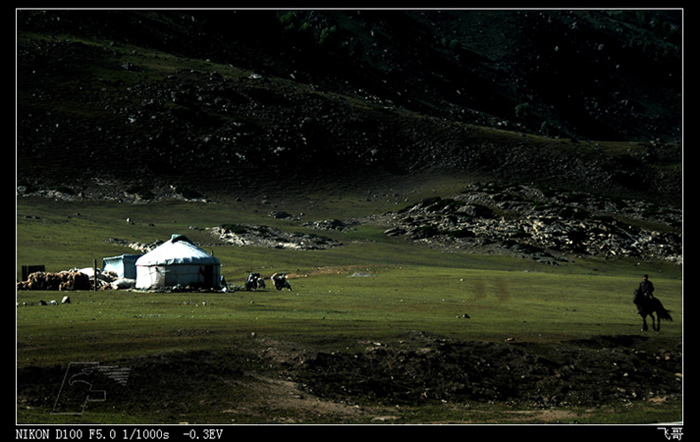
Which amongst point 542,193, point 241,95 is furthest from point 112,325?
point 241,95

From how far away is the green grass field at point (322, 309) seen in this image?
2709 centimetres

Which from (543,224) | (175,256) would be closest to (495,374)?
(175,256)

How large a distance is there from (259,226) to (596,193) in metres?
77.8

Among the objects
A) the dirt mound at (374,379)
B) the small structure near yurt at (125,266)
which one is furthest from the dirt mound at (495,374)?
the small structure near yurt at (125,266)

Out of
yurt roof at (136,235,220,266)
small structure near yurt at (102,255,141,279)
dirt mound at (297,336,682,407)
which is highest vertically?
yurt roof at (136,235,220,266)

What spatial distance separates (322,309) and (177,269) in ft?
58.6

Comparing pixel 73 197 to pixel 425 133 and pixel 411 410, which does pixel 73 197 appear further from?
pixel 411 410

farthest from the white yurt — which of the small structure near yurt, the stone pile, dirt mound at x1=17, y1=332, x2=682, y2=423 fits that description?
the stone pile

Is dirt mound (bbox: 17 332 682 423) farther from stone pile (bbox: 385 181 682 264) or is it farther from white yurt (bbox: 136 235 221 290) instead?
stone pile (bbox: 385 181 682 264)

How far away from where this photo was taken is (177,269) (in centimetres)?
5566

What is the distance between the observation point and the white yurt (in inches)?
2186

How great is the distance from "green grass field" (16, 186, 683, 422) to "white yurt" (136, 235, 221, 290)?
3544 mm

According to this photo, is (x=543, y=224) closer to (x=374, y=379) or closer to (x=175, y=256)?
(x=175, y=256)

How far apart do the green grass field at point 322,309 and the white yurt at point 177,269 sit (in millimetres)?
3544
